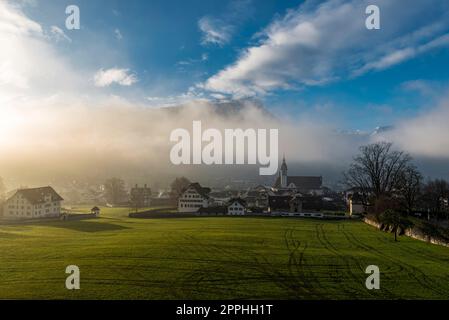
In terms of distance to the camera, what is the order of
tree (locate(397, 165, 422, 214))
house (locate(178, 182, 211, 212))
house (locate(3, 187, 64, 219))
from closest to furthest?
tree (locate(397, 165, 422, 214))
house (locate(3, 187, 64, 219))
house (locate(178, 182, 211, 212))

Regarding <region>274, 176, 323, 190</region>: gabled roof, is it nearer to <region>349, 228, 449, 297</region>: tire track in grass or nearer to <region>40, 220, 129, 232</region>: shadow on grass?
<region>40, 220, 129, 232</region>: shadow on grass

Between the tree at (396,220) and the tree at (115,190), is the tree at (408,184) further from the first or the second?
the tree at (115,190)

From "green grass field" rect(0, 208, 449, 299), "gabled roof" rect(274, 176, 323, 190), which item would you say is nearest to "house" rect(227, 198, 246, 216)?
"green grass field" rect(0, 208, 449, 299)

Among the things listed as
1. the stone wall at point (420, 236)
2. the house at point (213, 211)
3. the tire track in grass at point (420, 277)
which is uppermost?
the tire track in grass at point (420, 277)

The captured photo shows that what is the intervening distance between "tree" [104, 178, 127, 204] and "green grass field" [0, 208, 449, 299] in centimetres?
9705

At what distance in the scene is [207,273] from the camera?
21391 mm

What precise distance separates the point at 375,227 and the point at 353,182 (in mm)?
18314

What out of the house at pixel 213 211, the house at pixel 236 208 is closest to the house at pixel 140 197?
the house at pixel 213 211

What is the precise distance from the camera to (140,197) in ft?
354

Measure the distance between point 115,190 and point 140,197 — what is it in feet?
89.2

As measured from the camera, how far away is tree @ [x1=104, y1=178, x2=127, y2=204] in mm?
130000

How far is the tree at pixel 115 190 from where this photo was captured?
130000 millimetres

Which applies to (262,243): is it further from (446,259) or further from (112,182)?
(112,182)

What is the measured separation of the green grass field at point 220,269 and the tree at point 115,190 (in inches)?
3821
